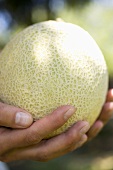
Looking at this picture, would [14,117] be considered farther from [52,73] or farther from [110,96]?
[110,96]

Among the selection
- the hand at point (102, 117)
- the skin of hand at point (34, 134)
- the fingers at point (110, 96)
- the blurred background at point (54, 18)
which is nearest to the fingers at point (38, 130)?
the skin of hand at point (34, 134)

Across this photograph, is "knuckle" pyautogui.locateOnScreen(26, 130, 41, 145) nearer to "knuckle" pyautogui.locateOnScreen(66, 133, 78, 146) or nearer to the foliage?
"knuckle" pyautogui.locateOnScreen(66, 133, 78, 146)

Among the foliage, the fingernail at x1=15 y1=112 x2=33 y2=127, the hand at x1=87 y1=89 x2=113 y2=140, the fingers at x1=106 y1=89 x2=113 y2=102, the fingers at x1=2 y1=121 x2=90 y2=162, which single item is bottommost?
the fingers at x1=2 y1=121 x2=90 y2=162

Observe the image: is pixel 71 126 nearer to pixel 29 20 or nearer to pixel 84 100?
pixel 84 100

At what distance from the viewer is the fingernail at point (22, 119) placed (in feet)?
4.43

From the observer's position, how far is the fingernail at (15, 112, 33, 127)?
135 centimetres

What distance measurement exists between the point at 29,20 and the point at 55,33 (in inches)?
113

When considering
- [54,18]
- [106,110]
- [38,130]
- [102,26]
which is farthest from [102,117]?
[102,26]

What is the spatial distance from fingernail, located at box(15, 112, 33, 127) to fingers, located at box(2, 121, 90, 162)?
0.59 ft

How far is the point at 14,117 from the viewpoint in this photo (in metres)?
1.35

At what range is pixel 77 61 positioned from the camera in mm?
1469

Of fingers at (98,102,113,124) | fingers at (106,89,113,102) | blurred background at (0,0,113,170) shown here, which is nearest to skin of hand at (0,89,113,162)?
fingers at (98,102,113,124)

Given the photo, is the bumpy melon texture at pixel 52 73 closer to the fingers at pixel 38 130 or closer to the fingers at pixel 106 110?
the fingers at pixel 38 130

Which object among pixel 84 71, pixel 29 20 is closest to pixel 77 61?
pixel 84 71
